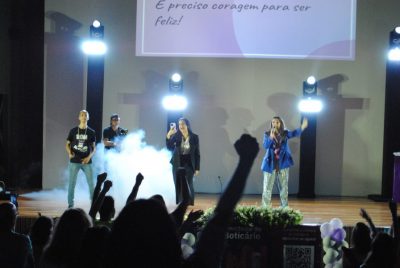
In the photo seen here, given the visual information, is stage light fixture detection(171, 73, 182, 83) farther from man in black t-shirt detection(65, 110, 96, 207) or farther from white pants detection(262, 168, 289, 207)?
white pants detection(262, 168, 289, 207)

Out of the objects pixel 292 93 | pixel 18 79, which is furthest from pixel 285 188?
pixel 18 79

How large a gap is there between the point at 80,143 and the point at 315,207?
10.9ft

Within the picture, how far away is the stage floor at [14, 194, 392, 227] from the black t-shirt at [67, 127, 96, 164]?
2.38 feet

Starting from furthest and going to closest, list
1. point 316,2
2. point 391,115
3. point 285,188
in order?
point 391,115
point 316,2
point 285,188

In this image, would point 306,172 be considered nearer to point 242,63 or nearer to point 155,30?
point 242,63

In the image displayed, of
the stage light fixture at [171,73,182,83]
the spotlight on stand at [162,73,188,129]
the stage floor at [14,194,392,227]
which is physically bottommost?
the stage floor at [14,194,392,227]

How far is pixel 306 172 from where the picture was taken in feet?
28.7

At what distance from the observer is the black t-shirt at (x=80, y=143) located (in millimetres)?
6809

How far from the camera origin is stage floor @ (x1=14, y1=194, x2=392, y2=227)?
260 inches

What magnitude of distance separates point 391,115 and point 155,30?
385 centimetres

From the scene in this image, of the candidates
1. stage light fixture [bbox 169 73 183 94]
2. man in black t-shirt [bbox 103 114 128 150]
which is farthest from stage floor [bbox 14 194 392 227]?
stage light fixture [bbox 169 73 183 94]

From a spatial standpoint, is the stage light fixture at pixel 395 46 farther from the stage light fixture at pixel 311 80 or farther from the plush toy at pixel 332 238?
the plush toy at pixel 332 238

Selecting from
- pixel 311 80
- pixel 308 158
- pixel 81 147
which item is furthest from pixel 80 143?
pixel 308 158

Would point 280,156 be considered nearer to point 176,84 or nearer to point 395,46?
point 176,84
